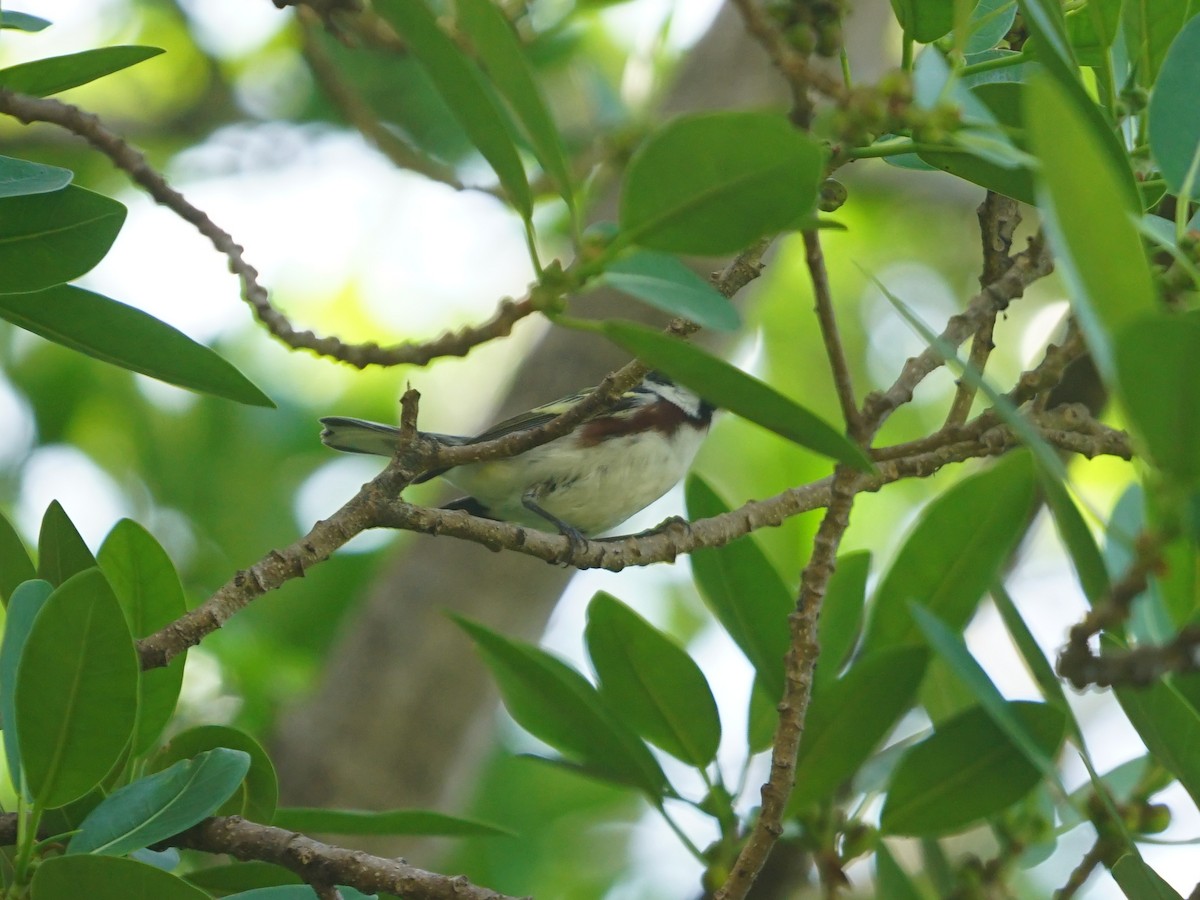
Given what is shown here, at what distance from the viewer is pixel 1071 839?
2271 mm

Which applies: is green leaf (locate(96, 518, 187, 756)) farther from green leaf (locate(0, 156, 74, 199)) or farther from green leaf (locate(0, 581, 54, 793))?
green leaf (locate(0, 156, 74, 199))

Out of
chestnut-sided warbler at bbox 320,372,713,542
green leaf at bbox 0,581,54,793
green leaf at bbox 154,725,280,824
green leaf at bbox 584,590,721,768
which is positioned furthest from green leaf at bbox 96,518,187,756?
chestnut-sided warbler at bbox 320,372,713,542

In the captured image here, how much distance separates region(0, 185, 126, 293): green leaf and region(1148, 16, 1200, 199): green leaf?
4.15 ft

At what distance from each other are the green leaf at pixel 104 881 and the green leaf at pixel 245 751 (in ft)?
1.06

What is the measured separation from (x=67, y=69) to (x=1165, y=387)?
151cm

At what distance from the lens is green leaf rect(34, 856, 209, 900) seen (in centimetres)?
133

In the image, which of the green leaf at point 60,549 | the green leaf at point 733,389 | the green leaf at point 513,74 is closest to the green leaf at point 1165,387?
the green leaf at point 733,389

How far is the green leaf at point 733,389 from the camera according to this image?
3.97ft

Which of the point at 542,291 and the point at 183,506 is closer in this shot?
the point at 542,291

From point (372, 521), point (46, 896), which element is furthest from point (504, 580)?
point (46, 896)

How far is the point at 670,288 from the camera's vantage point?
1.27 meters

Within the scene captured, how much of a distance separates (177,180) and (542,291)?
4.40 m

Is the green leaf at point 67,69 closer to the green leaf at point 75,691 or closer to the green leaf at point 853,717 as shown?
the green leaf at point 75,691

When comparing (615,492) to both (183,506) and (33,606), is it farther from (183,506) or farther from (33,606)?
(33,606)
